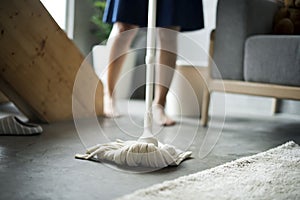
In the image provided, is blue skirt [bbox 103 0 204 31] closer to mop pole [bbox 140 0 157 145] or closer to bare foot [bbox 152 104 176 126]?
bare foot [bbox 152 104 176 126]

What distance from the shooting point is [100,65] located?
250cm

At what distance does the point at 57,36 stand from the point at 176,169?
0.87 meters

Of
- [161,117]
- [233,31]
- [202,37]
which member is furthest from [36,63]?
[202,37]

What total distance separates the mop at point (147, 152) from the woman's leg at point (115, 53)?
2.47 feet

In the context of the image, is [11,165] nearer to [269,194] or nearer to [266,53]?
[269,194]

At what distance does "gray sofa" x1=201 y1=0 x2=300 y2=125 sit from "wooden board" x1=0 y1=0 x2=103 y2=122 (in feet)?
1.98

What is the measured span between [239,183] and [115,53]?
3.65 ft

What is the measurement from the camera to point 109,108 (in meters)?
2.02

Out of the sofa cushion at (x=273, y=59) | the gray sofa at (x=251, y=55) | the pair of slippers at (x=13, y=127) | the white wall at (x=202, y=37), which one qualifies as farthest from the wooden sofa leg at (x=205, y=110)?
the pair of slippers at (x=13, y=127)

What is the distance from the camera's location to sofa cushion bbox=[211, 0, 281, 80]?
6.29 feet

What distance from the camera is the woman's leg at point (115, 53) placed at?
1.95m

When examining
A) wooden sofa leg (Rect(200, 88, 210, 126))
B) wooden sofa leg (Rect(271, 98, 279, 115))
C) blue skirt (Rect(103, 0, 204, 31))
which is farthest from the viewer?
wooden sofa leg (Rect(271, 98, 279, 115))

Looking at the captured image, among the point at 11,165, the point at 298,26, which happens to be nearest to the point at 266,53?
the point at 298,26

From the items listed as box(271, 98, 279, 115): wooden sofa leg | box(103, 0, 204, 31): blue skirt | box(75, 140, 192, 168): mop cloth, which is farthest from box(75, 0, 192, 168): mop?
box(271, 98, 279, 115): wooden sofa leg
